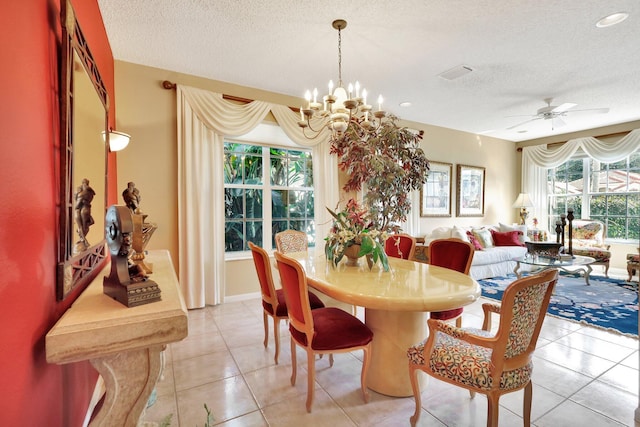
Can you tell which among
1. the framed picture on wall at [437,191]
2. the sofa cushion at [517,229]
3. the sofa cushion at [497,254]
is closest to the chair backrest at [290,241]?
the sofa cushion at [497,254]

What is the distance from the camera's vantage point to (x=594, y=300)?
3830 millimetres

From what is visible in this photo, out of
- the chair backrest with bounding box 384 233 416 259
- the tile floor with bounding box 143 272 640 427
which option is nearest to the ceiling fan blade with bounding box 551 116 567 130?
the tile floor with bounding box 143 272 640 427

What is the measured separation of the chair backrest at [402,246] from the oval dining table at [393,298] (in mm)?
626

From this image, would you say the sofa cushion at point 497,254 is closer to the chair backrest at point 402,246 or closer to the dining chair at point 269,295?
the chair backrest at point 402,246

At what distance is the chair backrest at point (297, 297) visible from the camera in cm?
168

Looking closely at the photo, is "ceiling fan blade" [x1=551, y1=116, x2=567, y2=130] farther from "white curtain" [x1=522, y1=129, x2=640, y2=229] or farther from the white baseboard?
the white baseboard

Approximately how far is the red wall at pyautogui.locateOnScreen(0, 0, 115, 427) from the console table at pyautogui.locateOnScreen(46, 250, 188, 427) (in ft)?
Result: 0.30

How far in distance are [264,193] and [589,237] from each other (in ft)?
20.2

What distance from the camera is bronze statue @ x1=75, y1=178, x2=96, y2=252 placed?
1.29 meters

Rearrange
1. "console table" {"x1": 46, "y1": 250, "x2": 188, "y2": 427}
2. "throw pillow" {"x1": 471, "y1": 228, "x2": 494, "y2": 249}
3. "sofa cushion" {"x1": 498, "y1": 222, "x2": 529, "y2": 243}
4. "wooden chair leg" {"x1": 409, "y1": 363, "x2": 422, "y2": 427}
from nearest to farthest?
"console table" {"x1": 46, "y1": 250, "x2": 188, "y2": 427}
"wooden chair leg" {"x1": 409, "y1": 363, "x2": 422, "y2": 427}
"throw pillow" {"x1": 471, "y1": 228, "x2": 494, "y2": 249}
"sofa cushion" {"x1": 498, "y1": 222, "x2": 529, "y2": 243}

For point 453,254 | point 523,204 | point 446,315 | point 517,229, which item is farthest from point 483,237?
point 446,315

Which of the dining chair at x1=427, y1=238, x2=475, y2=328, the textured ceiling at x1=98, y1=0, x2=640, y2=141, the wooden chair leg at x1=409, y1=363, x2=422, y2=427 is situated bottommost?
the wooden chair leg at x1=409, y1=363, x2=422, y2=427

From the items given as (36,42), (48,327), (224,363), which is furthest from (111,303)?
(224,363)

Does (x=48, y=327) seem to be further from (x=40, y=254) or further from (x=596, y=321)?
(x=596, y=321)
